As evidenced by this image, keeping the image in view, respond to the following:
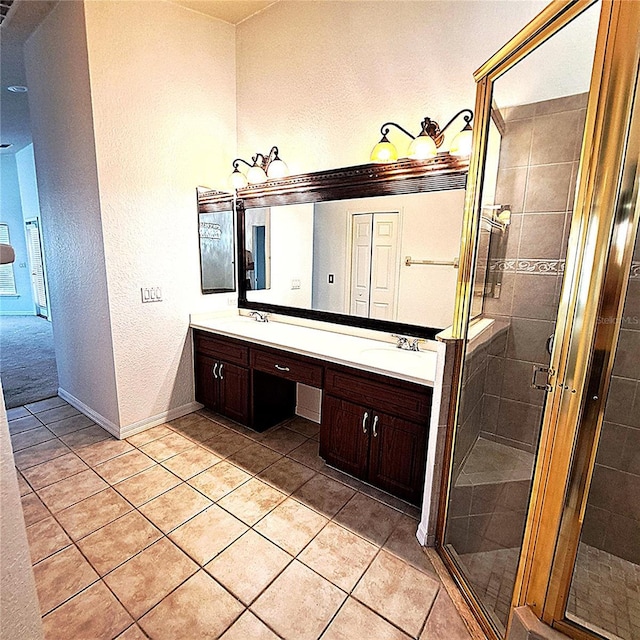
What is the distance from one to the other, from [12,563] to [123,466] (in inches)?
77.2

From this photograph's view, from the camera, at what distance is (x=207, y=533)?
1.84 meters

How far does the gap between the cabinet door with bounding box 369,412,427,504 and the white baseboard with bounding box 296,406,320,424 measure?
3.22ft

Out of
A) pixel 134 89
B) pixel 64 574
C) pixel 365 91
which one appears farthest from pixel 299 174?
pixel 64 574

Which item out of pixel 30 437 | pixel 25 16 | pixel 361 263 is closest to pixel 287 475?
pixel 361 263

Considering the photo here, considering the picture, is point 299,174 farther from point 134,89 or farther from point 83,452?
point 83,452

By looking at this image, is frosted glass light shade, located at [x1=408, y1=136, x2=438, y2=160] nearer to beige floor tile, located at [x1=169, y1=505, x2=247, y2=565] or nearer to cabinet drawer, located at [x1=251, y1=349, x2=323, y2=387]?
cabinet drawer, located at [x1=251, y1=349, x2=323, y2=387]

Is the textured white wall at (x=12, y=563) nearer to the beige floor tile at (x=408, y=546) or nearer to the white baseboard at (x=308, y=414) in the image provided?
the beige floor tile at (x=408, y=546)

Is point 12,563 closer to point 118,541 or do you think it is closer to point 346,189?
point 118,541

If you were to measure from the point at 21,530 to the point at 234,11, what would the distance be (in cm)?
347

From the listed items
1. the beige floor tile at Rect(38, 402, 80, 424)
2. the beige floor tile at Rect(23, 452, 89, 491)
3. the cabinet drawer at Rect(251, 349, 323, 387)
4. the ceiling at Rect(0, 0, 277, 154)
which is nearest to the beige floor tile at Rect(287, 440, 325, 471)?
the cabinet drawer at Rect(251, 349, 323, 387)

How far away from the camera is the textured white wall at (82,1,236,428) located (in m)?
2.40

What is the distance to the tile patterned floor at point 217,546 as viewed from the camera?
1.41 metres

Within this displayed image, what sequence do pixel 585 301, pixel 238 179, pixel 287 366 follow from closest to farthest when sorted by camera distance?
pixel 585 301, pixel 287 366, pixel 238 179

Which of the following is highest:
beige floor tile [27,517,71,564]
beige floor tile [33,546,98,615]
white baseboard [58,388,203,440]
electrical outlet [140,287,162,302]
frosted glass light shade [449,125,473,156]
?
frosted glass light shade [449,125,473,156]
